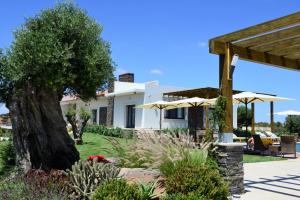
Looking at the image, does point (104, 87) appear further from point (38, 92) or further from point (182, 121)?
point (182, 121)

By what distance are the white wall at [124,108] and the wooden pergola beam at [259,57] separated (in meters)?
18.4

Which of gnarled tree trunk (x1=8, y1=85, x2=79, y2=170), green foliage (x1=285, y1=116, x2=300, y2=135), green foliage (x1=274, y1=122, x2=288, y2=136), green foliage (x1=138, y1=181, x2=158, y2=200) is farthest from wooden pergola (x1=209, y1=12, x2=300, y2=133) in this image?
green foliage (x1=285, y1=116, x2=300, y2=135)

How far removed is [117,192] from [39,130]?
4.54 m

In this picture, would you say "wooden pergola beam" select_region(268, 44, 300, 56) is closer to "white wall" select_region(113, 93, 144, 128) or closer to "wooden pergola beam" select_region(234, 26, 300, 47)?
"wooden pergola beam" select_region(234, 26, 300, 47)

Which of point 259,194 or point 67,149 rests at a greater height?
point 67,149

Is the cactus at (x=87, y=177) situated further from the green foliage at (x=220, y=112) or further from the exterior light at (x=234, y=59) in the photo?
the exterior light at (x=234, y=59)

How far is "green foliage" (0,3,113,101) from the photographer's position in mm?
8367

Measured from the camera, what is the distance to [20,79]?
28.4 ft

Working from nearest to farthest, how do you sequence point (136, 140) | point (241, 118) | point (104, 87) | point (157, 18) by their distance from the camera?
point (136, 140) < point (104, 87) < point (157, 18) < point (241, 118)

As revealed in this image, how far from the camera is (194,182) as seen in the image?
20.8 ft

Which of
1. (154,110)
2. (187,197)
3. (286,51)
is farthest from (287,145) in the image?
(154,110)

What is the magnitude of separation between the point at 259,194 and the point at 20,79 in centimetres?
595

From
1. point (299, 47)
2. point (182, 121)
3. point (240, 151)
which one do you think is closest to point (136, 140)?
point (240, 151)

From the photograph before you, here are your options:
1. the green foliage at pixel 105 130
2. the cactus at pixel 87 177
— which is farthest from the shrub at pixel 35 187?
the green foliage at pixel 105 130
